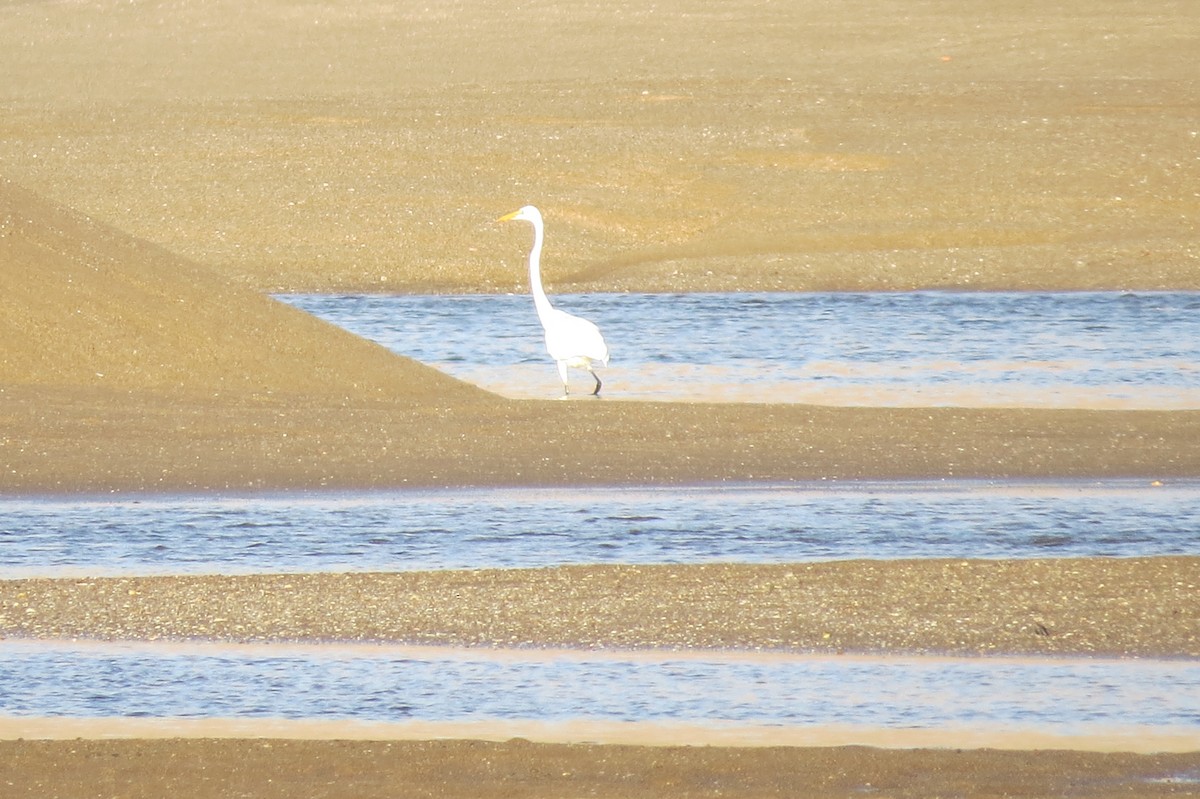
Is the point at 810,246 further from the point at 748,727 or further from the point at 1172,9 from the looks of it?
the point at 1172,9

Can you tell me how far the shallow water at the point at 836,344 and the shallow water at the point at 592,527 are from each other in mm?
3840

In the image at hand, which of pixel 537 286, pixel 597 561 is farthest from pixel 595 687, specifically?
pixel 537 286

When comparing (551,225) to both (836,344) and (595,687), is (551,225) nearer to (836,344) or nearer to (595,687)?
(836,344)

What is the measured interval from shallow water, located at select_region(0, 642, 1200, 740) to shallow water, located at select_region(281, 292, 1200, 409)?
7.45 metres

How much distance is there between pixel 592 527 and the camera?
1041 cm

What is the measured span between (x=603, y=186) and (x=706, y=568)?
60.8 ft

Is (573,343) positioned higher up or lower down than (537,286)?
lower down

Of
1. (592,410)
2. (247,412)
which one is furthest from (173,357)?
(592,410)

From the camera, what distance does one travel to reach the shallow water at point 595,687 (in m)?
7.00

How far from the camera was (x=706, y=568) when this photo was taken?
920cm

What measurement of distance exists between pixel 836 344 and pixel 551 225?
809 centimetres

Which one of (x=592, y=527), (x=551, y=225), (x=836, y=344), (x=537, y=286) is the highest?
(x=537, y=286)

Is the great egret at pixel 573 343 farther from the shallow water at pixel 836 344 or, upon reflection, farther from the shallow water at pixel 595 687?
the shallow water at pixel 595 687

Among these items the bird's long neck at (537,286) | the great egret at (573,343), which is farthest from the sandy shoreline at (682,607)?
the bird's long neck at (537,286)
